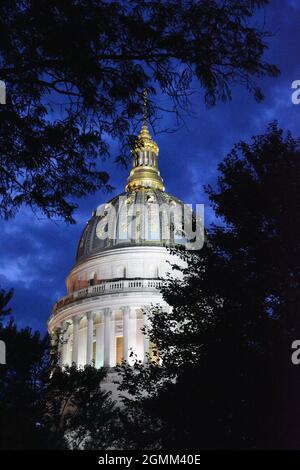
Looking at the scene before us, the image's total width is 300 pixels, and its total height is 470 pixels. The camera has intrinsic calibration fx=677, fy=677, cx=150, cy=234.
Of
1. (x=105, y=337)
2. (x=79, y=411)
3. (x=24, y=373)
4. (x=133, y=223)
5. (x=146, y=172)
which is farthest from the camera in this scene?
(x=146, y=172)

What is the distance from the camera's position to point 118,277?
262 feet

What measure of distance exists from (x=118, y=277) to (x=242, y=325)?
60.0 metres

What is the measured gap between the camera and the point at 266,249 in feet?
69.3

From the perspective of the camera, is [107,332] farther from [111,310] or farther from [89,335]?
[111,310]

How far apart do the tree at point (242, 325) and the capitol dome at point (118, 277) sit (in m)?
45.1

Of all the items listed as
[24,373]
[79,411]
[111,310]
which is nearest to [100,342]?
[111,310]

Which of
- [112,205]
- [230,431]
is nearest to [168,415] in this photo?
[230,431]

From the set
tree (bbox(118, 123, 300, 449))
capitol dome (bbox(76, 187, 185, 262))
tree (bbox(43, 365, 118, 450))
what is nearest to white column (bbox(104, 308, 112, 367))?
capitol dome (bbox(76, 187, 185, 262))

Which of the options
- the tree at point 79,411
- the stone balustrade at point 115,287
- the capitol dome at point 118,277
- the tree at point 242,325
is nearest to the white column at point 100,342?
the capitol dome at point 118,277

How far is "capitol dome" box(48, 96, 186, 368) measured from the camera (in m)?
74.4

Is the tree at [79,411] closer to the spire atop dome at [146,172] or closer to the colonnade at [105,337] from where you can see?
the colonnade at [105,337]

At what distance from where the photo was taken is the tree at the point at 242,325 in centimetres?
1884

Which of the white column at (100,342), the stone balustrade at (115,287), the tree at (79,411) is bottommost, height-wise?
the tree at (79,411)
